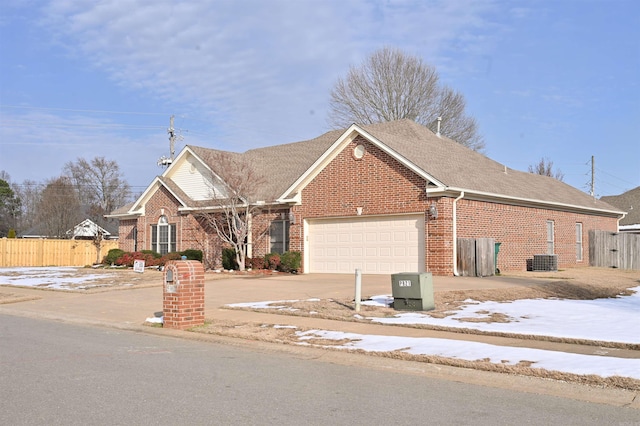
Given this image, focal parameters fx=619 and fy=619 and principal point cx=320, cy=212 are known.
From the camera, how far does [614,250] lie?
2934 cm

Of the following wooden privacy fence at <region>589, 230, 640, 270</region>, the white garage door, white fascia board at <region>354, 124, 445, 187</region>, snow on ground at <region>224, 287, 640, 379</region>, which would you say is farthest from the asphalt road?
wooden privacy fence at <region>589, 230, 640, 270</region>

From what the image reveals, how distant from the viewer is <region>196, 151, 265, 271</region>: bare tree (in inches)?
1024

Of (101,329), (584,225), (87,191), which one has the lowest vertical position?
(101,329)

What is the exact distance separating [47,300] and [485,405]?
15.1 m

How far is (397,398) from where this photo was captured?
266 inches

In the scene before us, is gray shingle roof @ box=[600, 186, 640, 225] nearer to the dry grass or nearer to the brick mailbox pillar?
the dry grass

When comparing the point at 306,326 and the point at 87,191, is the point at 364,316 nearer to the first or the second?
the point at 306,326

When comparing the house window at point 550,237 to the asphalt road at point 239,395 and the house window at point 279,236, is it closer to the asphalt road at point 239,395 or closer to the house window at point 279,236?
the house window at point 279,236

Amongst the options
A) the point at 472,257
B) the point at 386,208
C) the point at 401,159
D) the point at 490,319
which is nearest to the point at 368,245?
the point at 386,208

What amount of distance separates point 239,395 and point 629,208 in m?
45.4

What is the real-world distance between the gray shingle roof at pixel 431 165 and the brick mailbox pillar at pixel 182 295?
10950mm

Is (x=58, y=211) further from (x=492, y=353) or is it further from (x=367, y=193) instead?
(x=492, y=353)

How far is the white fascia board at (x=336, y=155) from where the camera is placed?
21.3m

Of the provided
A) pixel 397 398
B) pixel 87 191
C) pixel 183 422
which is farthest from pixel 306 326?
pixel 87 191
